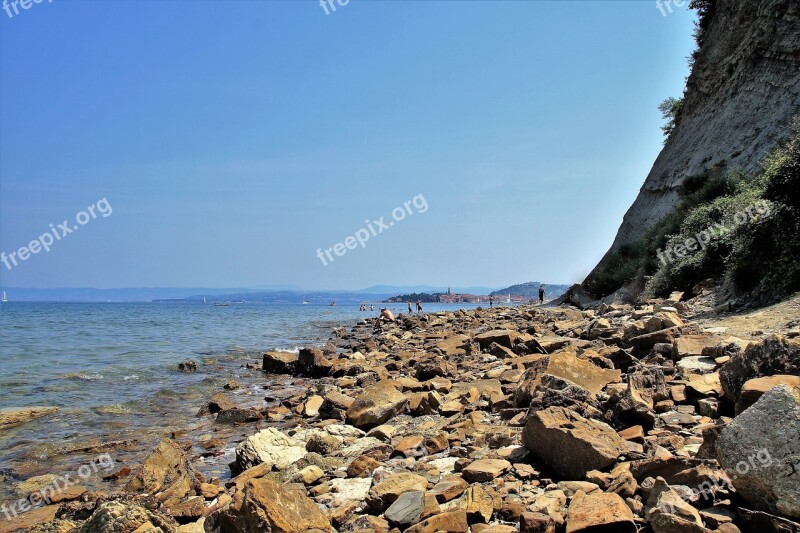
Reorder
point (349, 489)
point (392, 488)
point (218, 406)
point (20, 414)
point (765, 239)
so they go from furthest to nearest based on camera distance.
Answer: point (765, 239)
point (218, 406)
point (20, 414)
point (349, 489)
point (392, 488)

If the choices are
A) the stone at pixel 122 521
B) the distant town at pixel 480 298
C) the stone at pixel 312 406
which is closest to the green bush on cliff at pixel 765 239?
the stone at pixel 312 406

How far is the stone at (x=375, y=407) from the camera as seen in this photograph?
25.2ft

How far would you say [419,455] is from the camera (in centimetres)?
584

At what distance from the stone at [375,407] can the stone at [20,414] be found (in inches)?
252

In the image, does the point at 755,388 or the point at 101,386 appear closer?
the point at 755,388

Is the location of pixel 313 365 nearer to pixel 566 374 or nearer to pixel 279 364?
pixel 279 364

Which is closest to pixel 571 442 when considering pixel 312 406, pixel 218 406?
pixel 312 406

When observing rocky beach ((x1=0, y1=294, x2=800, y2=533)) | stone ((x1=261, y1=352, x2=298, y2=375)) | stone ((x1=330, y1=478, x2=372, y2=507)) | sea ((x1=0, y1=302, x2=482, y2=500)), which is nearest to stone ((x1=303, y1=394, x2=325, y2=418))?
rocky beach ((x1=0, y1=294, x2=800, y2=533))

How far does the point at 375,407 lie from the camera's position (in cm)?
791

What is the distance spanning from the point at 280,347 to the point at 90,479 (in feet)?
58.9

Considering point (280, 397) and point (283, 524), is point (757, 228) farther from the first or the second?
point (283, 524)

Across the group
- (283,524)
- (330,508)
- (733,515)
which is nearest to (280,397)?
(330,508)

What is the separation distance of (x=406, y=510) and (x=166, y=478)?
3256 millimetres

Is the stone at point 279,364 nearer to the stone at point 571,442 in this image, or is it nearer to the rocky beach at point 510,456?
the rocky beach at point 510,456
